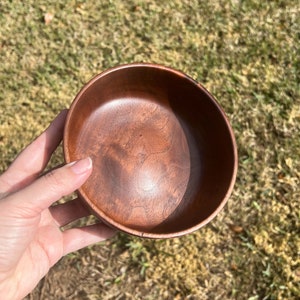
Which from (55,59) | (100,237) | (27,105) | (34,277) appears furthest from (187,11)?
(34,277)

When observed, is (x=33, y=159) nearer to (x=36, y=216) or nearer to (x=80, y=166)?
(x=36, y=216)

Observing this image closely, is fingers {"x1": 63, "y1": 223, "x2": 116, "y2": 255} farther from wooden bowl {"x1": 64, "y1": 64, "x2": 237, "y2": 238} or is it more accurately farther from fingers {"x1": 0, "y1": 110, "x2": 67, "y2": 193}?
fingers {"x1": 0, "y1": 110, "x2": 67, "y2": 193}

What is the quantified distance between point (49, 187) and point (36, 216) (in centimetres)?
22

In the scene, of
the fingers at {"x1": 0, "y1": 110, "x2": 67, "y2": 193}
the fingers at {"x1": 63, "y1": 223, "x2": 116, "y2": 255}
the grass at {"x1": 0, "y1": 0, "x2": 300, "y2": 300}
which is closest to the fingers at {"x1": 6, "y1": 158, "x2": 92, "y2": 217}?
the fingers at {"x1": 0, "y1": 110, "x2": 67, "y2": 193}

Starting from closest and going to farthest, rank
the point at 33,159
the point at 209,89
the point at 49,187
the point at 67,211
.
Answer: the point at 49,187 → the point at 33,159 → the point at 67,211 → the point at 209,89

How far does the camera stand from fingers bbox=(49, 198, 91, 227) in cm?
256

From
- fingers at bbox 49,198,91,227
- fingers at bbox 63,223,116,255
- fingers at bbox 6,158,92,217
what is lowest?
fingers at bbox 63,223,116,255

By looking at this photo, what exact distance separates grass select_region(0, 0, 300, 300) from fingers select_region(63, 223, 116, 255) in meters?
0.38

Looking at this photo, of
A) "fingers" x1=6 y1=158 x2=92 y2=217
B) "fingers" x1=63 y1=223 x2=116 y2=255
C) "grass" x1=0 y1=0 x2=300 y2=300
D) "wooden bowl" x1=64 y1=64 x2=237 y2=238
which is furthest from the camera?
"grass" x1=0 y1=0 x2=300 y2=300

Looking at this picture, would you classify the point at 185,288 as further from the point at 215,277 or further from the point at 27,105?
the point at 27,105

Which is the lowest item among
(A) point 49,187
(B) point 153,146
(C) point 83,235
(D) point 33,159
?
(C) point 83,235

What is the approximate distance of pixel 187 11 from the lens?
3678mm

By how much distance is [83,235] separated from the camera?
8.25 feet

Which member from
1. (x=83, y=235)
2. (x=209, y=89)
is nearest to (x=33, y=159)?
(x=83, y=235)
